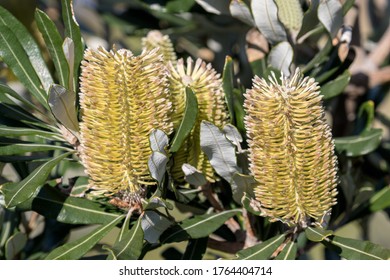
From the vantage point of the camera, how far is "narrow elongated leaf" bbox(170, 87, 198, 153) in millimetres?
916

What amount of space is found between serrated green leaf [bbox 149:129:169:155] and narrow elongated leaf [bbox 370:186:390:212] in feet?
1.61

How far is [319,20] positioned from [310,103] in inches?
11.4

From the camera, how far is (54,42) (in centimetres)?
105

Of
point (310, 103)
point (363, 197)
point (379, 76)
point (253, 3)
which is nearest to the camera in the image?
point (310, 103)

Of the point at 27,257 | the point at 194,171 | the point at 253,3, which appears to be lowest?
the point at 27,257

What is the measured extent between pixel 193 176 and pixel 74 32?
31cm

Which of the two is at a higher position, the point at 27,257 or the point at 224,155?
the point at 224,155

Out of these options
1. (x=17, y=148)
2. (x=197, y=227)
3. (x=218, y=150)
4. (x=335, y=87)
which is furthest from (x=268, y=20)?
(x=17, y=148)

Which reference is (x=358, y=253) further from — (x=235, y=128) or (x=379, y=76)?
(x=379, y=76)

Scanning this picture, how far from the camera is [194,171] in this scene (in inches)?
38.4

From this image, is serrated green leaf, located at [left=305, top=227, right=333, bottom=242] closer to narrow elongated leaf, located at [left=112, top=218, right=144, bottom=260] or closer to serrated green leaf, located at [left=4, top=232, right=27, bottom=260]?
narrow elongated leaf, located at [left=112, top=218, right=144, bottom=260]

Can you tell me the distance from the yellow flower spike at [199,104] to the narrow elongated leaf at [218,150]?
0.03m

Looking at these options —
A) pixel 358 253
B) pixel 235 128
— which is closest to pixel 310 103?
pixel 235 128

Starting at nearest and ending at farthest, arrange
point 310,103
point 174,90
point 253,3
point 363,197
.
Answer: point 310,103 → point 174,90 → point 253,3 → point 363,197
